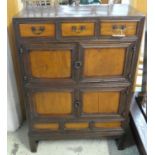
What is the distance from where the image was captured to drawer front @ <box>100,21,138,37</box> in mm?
1296

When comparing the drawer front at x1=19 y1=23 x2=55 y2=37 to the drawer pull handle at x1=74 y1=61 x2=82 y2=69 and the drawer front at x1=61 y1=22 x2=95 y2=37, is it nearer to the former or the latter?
the drawer front at x1=61 y1=22 x2=95 y2=37

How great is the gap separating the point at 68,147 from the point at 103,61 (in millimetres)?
869

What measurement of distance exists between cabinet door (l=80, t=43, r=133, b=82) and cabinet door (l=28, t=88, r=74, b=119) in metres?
0.20

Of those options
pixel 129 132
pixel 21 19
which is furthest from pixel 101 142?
pixel 21 19

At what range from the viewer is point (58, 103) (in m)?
1.57

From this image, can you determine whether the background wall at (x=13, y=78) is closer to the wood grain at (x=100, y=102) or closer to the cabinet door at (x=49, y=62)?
the cabinet door at (x=49, y=62)

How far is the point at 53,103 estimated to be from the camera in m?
1.57

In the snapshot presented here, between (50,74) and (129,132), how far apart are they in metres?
1.03

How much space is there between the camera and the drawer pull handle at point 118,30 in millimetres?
1309

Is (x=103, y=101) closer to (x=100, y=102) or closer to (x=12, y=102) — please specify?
(x=100, y=102)

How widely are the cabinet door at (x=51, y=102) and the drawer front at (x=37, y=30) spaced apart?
411 mm

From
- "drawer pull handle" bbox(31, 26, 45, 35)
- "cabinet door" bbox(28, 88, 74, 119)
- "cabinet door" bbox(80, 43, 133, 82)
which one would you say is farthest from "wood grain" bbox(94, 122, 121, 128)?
"drawer pull handle" bbox(31, 26, 45, 35)

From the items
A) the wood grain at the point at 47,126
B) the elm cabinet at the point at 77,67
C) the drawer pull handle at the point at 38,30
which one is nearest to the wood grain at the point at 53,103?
the elm cabinet at the point at 77,67

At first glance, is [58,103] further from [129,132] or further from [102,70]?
[129,132]
